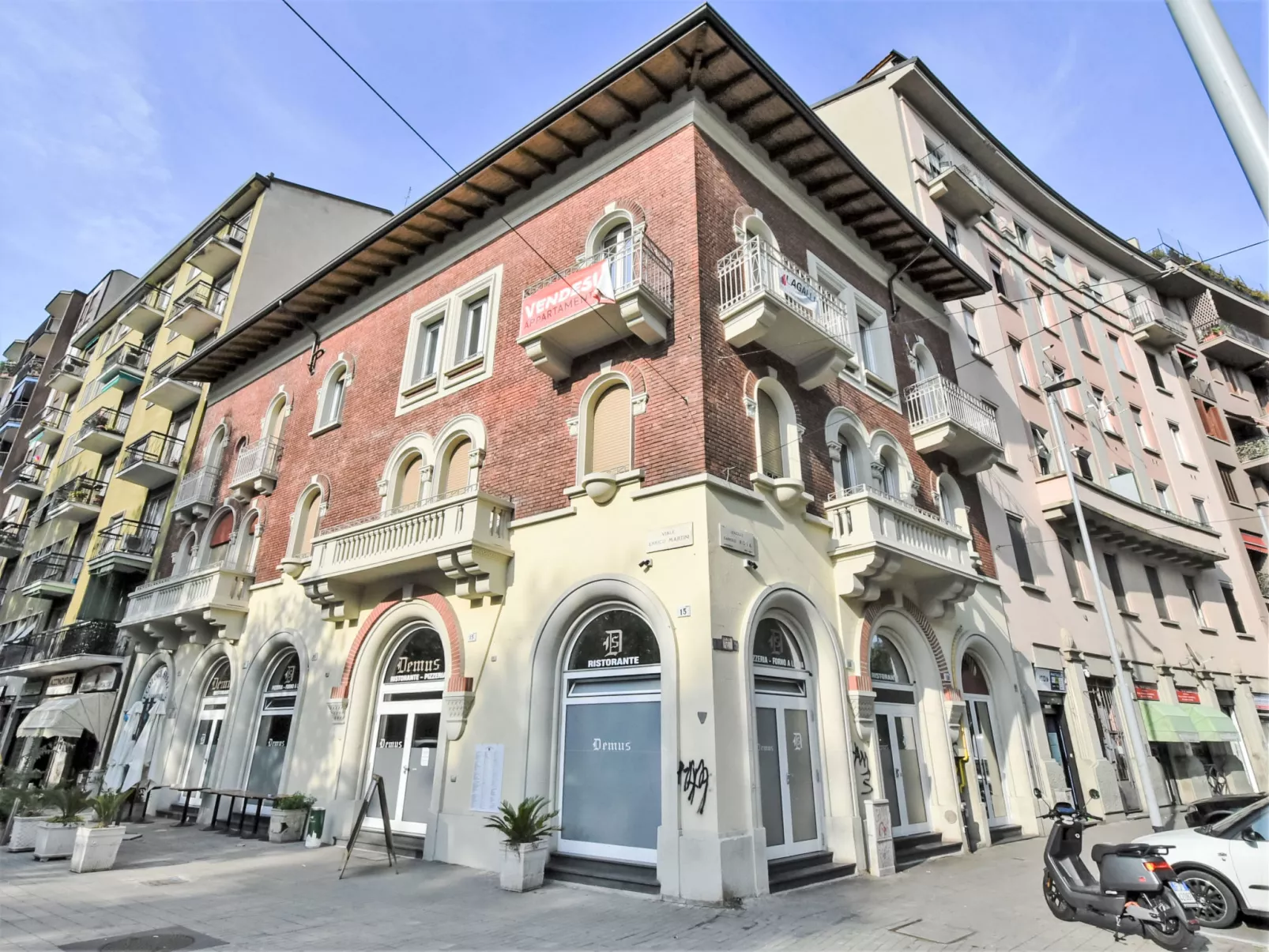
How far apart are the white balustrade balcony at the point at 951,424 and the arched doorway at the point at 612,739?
9217mm

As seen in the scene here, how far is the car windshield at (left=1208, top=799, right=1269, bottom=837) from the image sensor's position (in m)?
7.98

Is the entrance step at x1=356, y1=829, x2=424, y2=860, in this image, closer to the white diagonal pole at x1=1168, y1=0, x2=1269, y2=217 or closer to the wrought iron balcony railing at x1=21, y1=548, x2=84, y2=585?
the white diagonal pole at x1=1168, y1=0, x2=1269, y2=217

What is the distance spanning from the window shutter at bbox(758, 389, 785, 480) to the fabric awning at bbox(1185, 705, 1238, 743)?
56.1ft

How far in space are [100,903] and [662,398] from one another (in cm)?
975

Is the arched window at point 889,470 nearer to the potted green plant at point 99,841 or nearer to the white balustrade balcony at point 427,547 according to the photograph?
the white balustrade balcony at point 427,547

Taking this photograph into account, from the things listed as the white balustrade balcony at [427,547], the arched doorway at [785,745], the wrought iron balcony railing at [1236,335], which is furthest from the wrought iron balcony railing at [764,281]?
the wrought iron balcony railing at [1236,335]

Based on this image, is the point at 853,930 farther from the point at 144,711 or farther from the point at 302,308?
the point at 144,711

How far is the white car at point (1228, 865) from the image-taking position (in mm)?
7551

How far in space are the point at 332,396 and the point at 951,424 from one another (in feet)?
52.0

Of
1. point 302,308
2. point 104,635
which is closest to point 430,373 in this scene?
point 302,308

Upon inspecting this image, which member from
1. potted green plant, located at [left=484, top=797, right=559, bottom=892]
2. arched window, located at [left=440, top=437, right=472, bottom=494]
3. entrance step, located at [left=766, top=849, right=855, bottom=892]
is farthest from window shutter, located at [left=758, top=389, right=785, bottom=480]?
potted green plant, located at [left=484, top=797, right=559, bottom=892]

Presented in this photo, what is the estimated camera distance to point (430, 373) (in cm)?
1586

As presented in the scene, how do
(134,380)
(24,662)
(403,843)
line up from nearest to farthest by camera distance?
(403,843) → (24,662) → (134,380)

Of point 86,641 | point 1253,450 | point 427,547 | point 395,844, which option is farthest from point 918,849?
point 1253,450
